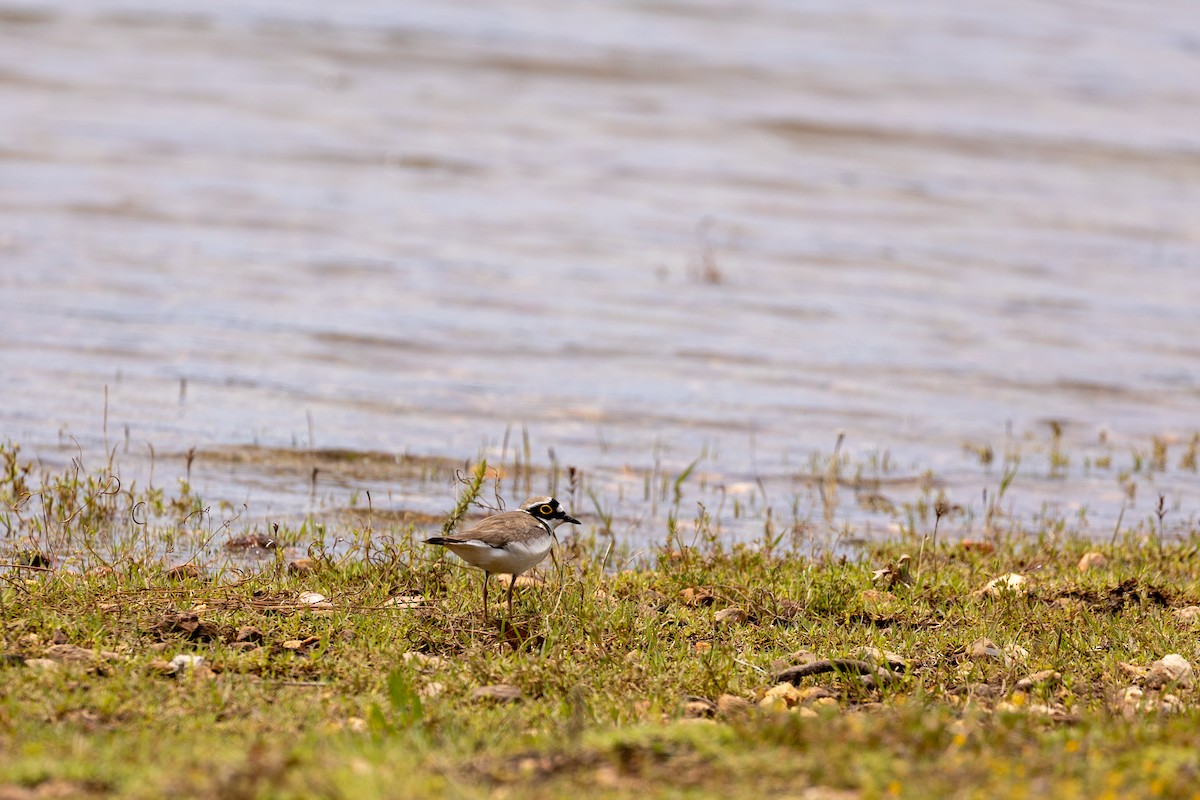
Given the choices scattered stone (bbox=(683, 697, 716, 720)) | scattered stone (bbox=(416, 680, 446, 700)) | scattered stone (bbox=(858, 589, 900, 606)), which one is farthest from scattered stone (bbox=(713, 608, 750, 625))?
scattered stone (bbox=(416, 680, 446, 700))

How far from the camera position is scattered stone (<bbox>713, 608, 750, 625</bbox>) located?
7.64 meters

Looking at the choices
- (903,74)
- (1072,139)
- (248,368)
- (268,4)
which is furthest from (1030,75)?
(248,368)

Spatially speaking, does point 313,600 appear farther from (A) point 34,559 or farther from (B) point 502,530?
(A) point 34,559

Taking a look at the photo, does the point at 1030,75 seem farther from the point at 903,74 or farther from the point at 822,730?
the point at 822,730

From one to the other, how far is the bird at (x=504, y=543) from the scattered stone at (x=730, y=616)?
1.00 meters

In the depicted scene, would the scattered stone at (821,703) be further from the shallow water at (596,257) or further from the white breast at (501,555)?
the shallow water at (596,257)

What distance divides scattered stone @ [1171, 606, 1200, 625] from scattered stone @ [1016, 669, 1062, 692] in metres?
1.33

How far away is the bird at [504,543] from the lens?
269 inches

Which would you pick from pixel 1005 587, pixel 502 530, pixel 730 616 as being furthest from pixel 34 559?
pixel 1005 587

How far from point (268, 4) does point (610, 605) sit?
31262mm

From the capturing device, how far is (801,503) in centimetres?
1063

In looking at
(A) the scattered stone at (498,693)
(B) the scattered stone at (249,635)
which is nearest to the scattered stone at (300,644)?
(B) the scattered stone at (249,635)

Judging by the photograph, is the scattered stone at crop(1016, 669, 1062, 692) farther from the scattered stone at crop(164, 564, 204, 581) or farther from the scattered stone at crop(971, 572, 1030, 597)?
the scattered stone at crop(164, 564, 204, 581)

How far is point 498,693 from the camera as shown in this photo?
21.0ft
